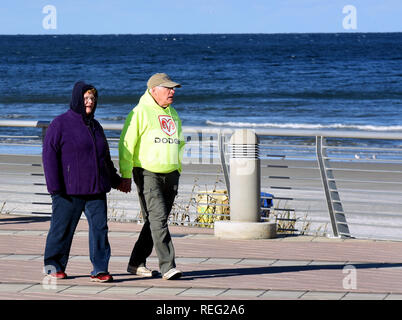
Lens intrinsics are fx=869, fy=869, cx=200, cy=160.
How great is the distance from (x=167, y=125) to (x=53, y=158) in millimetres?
962

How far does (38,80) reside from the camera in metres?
57.0

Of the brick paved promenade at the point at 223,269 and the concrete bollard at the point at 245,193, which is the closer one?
the brick paved promenade at the point at 223,269

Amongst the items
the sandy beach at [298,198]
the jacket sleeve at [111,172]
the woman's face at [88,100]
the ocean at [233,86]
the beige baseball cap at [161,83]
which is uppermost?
the ocean at [233,86]

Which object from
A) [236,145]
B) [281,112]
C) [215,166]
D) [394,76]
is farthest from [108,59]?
[236,145]

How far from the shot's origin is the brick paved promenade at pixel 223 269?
649cm

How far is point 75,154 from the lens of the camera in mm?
6617

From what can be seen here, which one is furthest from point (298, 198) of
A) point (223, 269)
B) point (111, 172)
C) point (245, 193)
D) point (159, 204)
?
point (111, 172)

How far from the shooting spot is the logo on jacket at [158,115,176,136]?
22.7 ft

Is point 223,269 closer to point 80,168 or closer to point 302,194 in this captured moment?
point 80,168

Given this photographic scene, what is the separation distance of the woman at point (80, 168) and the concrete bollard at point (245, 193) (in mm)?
2391

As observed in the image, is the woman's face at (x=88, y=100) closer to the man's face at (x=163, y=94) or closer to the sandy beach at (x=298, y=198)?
the man's face at (x=163, y=94)

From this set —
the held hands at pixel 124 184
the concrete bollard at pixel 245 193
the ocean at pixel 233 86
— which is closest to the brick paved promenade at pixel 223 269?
the concrete bollard at pixel 245 193

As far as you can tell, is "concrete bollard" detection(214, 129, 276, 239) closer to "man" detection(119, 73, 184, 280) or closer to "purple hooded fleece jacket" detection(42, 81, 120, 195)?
"man" detection(119, 73, 184, 280)
